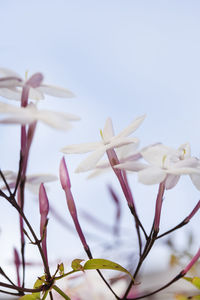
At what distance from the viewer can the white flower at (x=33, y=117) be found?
0.36 meters

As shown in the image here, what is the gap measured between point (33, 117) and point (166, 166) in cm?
17

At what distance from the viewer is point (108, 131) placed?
499mm

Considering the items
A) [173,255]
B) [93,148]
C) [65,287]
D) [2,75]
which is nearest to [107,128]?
[93,148]

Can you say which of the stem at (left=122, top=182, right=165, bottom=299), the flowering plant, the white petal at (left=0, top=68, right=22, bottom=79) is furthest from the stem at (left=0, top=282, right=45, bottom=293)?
the white petal at (left=0, top=68, right=22, bottom=79)

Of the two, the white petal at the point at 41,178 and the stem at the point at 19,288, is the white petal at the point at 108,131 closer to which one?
the white petal at the point at 41,178

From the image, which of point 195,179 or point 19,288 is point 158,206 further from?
point 19,288

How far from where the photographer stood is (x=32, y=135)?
439 millimetres

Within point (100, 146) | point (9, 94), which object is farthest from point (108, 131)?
point (9, 94)

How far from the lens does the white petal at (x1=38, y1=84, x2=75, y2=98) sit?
0.46m

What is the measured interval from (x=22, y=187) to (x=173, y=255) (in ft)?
1.76

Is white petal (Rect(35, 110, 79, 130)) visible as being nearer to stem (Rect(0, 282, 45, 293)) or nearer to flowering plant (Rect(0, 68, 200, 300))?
flowering plant (Rect(0, 68, 200, 300))

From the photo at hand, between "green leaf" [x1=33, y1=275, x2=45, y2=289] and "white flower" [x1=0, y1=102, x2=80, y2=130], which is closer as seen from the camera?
"white flower" [x1=0, y1=102, x2=80, y2=130]

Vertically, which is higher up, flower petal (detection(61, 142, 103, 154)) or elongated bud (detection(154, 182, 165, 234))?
flower petal (detection(61, 142, 103, 154))

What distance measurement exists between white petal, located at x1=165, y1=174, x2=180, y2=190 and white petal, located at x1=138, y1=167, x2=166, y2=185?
3 cm
